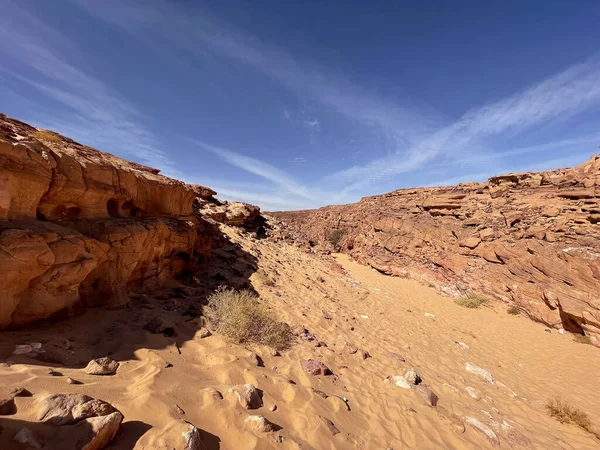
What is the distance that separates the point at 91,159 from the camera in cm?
500

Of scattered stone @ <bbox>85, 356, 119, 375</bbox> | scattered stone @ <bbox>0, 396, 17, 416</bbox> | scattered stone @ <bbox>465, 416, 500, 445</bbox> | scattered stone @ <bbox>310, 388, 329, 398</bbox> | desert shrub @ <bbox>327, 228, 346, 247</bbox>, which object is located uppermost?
desert shrub @ <bbox>327, 228, 346, 247</bbox>

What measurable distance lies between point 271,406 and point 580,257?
13.1 m

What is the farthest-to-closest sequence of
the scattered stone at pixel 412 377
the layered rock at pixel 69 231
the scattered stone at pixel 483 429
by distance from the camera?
1. the scattered stone at pixel 412 377
2. the scattered stone at pixel 483 429
3. the layered rock at pixel 69 231

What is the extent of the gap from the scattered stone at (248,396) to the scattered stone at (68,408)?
4.37 ft

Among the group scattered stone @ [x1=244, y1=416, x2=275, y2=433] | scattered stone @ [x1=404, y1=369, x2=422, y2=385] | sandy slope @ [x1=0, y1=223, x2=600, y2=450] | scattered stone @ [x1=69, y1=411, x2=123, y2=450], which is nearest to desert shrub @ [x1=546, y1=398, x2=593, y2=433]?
sandy slope @ [x1=0, y1=223, x2=600, y2=450]

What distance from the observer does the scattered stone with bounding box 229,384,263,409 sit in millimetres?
2975

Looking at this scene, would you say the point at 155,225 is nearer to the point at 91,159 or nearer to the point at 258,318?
the point at 91,159

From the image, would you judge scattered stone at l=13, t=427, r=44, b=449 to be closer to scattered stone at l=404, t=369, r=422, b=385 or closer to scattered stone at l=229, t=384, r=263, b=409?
scattered stone at l=229, t=384, r=263, b=409

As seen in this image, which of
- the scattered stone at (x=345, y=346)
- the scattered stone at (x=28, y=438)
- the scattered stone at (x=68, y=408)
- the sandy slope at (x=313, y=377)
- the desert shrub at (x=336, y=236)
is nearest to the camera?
the scattered stone at (x=28, y=438)

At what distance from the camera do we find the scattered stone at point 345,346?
5.65 meters

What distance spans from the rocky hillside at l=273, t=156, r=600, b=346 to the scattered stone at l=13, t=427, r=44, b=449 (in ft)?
43.9

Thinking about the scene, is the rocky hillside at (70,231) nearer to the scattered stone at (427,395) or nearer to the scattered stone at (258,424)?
the scattered stone at (258,424)

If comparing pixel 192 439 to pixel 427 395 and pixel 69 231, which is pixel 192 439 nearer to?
pixel 69 231

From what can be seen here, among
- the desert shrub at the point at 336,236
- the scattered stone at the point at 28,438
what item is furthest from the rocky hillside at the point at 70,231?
the desert shrub at the point at 336,236
